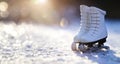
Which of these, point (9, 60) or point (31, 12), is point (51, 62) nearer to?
point (9, 60)

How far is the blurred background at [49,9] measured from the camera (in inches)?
537

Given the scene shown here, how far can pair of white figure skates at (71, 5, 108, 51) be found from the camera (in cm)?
606

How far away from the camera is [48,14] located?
1388 cm

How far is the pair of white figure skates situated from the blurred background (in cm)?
711

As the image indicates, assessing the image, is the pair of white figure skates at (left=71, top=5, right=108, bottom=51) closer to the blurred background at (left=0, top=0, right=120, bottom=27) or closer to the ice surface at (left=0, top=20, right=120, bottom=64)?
the ice surface at (left=0, top=20, right=120, bottom=64)

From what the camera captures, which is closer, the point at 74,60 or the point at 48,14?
the point at 74,60

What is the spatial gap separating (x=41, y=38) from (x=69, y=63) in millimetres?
3217

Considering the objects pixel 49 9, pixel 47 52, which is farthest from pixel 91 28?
pixel 49 9

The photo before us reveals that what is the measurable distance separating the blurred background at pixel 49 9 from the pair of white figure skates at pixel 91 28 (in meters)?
7.11

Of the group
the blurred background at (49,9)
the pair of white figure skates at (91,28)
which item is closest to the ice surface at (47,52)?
the pair of white figure skates at (91,28)

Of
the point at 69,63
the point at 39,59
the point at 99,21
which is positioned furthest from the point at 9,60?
the point at 99,21

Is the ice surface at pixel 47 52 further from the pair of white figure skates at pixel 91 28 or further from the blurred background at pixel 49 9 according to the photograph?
the blurred background at pixel 49 9

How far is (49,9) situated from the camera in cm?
1406

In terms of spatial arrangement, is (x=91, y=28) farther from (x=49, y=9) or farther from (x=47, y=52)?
(x=49, y=9)
